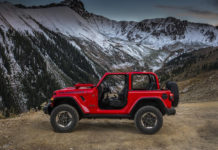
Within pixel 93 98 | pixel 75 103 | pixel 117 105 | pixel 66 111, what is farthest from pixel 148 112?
pixel 66 111

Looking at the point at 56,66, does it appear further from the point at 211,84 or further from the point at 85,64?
the point at 211,84

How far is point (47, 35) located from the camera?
16288cm

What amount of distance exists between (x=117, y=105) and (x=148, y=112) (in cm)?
111

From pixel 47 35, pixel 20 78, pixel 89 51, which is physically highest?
pixel 47 35

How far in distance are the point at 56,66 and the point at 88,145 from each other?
129 metres

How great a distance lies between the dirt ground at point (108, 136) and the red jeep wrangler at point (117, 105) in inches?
17.5

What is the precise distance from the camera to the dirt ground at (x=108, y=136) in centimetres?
638

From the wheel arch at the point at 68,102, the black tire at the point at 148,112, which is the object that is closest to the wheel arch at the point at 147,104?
the black tire at the point at 148,112

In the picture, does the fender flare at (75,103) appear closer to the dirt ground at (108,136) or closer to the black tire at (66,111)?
the black tire at (66,111)

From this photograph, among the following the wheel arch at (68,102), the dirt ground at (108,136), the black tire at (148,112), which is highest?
the wheel arch at (68,102)

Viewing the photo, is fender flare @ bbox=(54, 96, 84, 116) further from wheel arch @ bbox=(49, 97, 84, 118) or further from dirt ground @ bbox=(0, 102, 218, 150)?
dirt ground @ bbox=(0, 102, 218, 150)

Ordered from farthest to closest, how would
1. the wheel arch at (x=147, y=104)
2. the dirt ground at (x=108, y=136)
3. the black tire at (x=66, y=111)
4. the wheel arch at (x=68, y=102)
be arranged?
the wheel arch at (x=68, y=102)
the black tire at (x=66, y=111)
the wheel arch at (x=147, y=104)
the dirt ground at (x=108, y=136)

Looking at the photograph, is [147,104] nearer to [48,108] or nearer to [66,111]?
[66,111]

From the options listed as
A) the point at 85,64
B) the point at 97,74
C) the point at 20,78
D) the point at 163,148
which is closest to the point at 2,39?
the point at 20,78
